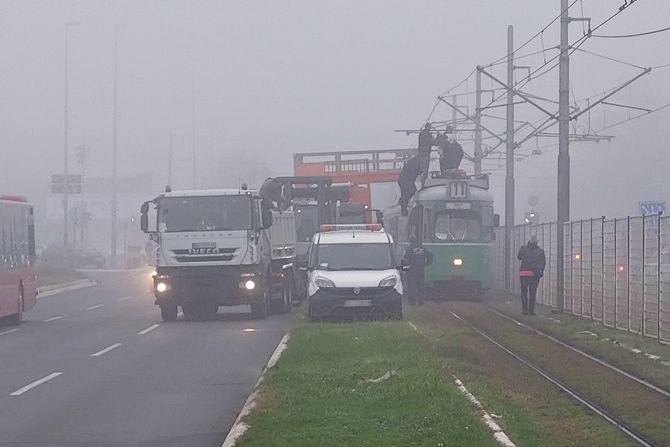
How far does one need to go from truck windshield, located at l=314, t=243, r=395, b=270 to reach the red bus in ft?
22.4

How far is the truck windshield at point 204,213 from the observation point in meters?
30.7

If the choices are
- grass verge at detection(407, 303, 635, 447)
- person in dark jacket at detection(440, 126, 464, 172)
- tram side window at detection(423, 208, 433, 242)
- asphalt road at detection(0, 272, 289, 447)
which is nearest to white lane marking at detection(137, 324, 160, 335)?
asphalt road at detection(0, 272, 289, 447)

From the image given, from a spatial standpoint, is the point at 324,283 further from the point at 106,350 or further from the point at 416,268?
the point at 416,268

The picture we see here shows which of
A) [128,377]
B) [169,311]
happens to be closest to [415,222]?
[169,311]

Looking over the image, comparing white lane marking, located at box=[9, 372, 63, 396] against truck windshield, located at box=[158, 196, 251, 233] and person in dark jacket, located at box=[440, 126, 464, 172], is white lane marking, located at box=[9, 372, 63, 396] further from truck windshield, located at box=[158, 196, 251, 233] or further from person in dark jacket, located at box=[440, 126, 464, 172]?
person in dark jacket, located at box=[440, 126, 464, 172]

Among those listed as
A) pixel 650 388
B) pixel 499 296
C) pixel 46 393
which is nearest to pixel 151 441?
pixel 46 393

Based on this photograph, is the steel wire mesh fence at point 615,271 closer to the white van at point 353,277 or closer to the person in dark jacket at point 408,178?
the white van at point 353,277

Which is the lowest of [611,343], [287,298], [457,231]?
[611,343]

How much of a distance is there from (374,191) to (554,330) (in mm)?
35783

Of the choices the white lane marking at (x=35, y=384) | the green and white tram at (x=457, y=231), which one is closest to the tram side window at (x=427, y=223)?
the green and white tram at (x=457, y=231)

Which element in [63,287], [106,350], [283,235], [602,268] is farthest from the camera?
[63,287]

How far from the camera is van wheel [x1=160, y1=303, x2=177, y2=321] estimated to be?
3093 cm

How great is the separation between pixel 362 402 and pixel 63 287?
1711 inches

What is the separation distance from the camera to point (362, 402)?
13.7 m
